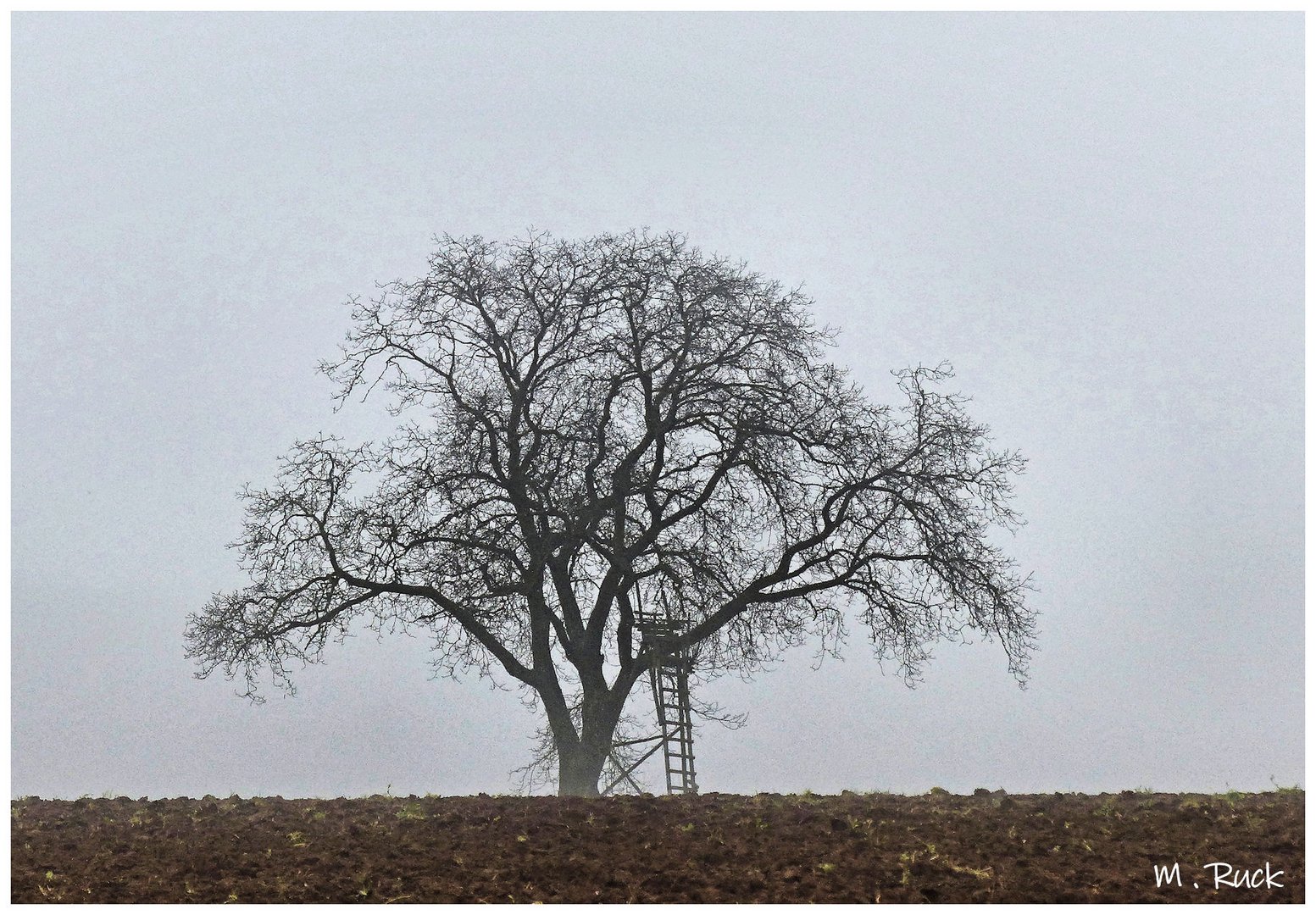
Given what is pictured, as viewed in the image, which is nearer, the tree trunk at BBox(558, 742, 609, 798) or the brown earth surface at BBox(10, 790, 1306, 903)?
the brown earth surface at BBox(10, 790, 1306, 903)

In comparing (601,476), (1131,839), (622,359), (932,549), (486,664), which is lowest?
(1131,839)

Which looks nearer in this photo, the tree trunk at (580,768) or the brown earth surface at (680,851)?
the brown earth surface at (680,851)

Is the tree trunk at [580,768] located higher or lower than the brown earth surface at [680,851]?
higher

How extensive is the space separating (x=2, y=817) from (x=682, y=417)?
9.38m

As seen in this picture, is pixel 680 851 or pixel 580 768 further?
pixel 580 768

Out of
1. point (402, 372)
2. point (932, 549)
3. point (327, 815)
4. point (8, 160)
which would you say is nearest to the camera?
point (8, 160)

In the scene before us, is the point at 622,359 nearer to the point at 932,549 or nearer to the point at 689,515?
the point at 689,515

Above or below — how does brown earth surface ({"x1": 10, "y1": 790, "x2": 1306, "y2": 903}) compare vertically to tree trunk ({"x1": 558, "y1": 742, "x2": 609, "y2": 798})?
below

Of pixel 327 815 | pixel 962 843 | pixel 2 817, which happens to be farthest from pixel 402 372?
pixel 962 843

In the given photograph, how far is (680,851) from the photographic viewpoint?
10.2m

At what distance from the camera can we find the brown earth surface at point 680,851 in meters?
9.30

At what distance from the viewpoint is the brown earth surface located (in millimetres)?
9297

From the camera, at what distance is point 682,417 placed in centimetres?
1645

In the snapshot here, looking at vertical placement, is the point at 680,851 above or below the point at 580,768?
below
